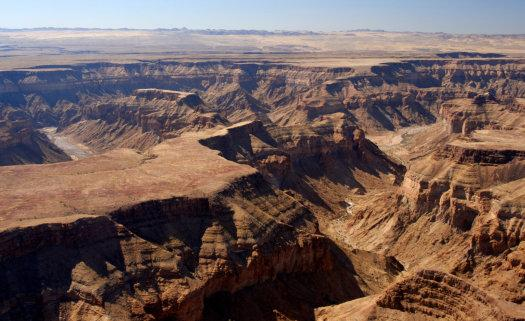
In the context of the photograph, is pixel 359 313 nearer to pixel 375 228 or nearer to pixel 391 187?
pixel 375 228

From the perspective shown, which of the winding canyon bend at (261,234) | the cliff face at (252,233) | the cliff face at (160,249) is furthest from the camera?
the cliff face at (160,249)

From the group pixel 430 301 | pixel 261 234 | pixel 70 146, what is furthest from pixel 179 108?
pixel 430 301

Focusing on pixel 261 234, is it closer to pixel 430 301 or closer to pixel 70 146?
pixel 430 301

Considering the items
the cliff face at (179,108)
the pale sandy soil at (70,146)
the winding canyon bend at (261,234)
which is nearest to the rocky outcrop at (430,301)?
the winding canyon bend at (261,234)

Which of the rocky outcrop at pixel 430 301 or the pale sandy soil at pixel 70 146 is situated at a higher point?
the rocky outcrop at pixel 430 301

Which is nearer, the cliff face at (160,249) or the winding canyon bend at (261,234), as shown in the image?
the winding canyon bend at (261,234)

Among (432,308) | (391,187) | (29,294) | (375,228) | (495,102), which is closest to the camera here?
(432,308)

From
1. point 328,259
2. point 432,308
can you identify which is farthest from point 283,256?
point 432,308

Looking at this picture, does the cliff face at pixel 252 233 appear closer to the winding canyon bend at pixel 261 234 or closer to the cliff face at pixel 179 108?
the winding canyon bend at pixel 261 234

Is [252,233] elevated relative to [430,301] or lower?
lower

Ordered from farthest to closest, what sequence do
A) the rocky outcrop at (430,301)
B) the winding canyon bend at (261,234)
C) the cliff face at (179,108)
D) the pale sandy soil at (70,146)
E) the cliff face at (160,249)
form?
the cliff face at (179,108)
the pale sandy soil at (70,146)
the cliff face at (160,249)
the winding canyon bend at (261,234)
the rocky outcrop at (430,301)

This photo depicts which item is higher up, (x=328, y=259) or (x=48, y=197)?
(x=48, y=197)
